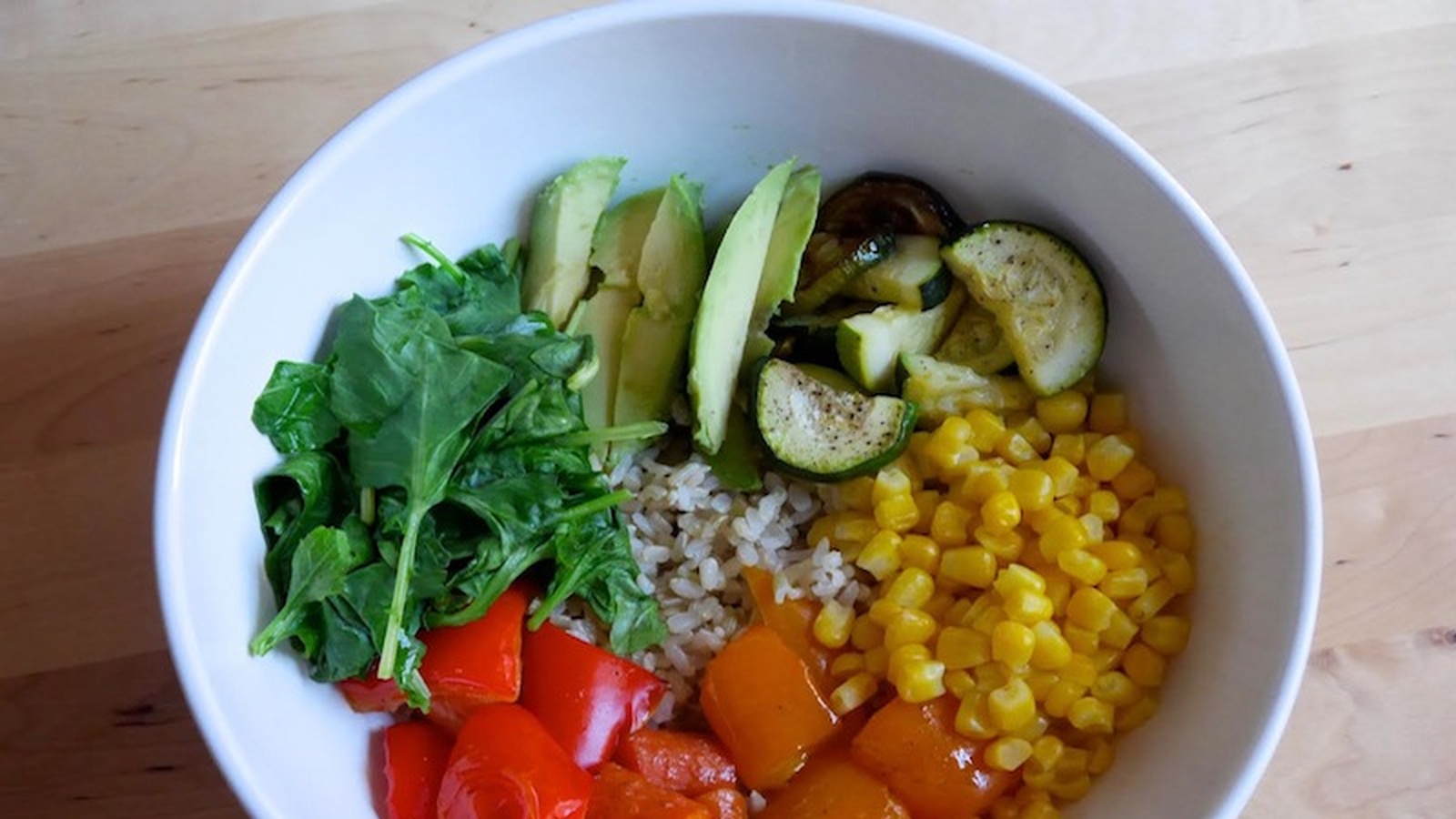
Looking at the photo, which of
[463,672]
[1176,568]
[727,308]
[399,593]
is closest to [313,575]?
[399,593]

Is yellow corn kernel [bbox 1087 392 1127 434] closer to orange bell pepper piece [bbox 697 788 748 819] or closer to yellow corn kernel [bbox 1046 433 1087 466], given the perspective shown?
yellow corn kernel [bbox 1046 433 1087 466]

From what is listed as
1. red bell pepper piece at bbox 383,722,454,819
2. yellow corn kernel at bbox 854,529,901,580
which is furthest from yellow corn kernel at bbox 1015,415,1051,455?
red bell pepper piece at bbox 383,722,454,819

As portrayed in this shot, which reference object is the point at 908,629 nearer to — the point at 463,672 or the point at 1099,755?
the point at 1099,755

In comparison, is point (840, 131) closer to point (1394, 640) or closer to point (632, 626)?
point (632, 626)

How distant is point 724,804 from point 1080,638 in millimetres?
450

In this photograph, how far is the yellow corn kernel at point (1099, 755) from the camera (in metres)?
1.58

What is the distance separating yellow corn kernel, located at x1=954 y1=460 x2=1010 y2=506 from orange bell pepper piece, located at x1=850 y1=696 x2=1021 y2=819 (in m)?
0.24

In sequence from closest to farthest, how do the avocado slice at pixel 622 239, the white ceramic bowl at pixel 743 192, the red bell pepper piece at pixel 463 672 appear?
the white ceramic bowl at pixel 743 192
the red bell pepper piece at pixel 463 672
the avocado slice at pixel 622 239

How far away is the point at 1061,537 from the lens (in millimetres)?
1574

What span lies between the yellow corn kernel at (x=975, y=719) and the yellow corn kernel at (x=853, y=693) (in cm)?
11

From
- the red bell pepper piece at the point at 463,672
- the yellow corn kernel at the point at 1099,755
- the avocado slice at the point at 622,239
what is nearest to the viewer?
the red bell pepper piece at the point at 463,672

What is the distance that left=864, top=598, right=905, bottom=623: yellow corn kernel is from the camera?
5.24 ft

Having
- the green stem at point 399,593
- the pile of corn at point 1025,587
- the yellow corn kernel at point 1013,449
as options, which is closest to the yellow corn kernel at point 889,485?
the pile of corn at point 1025,587

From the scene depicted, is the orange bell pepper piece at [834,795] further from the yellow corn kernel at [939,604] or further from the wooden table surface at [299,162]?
the wooden table surface at [299,162]
